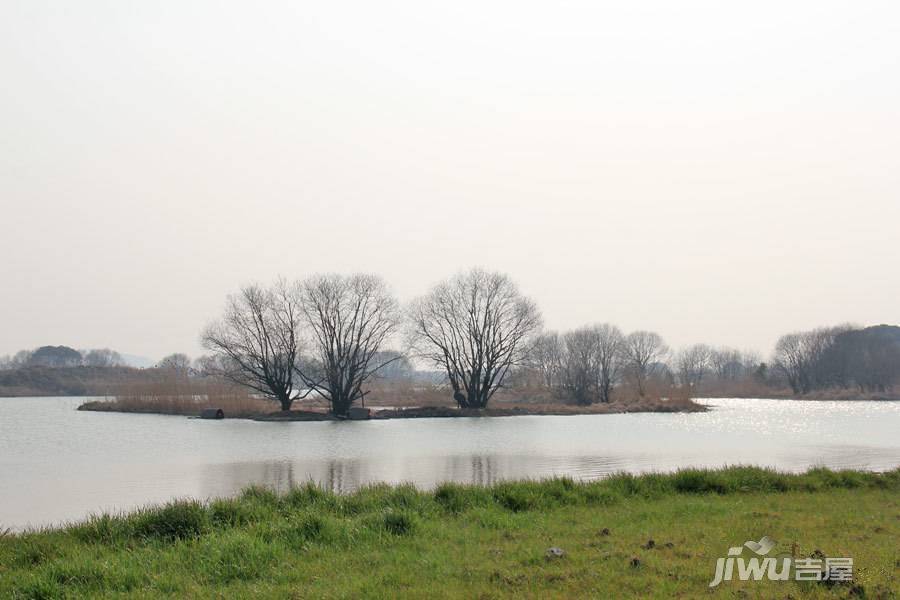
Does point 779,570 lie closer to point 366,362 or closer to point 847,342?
point 366,362

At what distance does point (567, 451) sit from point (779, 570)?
23135 millimetres

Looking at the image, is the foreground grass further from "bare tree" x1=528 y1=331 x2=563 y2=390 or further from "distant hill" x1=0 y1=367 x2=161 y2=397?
"distant hill" x1=0 y1=367 x2=161 y2=397

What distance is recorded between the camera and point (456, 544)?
9.02 m

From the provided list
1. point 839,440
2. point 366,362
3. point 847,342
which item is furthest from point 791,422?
point 847,342

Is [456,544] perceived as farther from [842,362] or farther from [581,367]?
[842,362]

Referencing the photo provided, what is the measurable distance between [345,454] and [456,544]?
21595mm

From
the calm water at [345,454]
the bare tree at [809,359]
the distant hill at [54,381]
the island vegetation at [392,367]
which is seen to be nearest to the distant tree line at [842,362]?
the bare tree at [809,359]

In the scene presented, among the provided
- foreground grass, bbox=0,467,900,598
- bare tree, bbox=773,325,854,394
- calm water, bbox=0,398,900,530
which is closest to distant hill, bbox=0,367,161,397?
calm water, bbox=0,398,900,530

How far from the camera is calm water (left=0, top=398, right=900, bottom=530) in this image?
19703mm

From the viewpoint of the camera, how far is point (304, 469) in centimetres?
2445

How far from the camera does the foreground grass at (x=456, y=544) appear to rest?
702 cm

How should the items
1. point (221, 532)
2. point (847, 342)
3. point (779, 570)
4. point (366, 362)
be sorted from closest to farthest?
point (779, 570) → point (221, 532) → point (366, 362) → point (847, 342)

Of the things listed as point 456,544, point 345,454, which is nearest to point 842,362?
point 345,454

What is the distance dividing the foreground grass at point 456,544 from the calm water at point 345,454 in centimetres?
593
